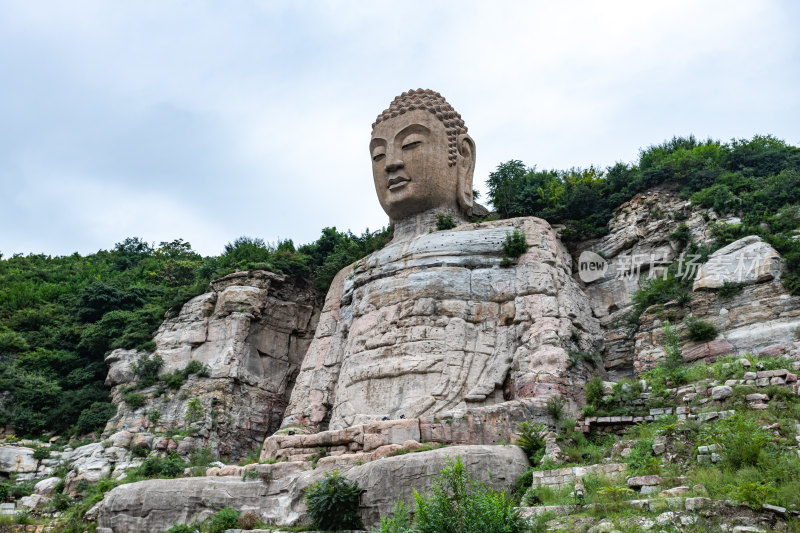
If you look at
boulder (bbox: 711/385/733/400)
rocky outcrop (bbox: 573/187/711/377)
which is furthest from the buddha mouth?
boulder (bbox: 711/385/733/400)

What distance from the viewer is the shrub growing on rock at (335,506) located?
488 inches

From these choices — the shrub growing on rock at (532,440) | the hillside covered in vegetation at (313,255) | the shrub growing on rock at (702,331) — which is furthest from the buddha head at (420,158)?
the shrub growing on rock at (532,440)

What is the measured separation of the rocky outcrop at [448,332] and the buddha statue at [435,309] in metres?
0.03

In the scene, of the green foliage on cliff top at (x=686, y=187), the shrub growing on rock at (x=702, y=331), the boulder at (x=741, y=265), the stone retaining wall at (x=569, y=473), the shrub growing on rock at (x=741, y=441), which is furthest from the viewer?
the green foliage on cliff top at (x=686, y=187)

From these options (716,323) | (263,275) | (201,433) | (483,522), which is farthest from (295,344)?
(483,522)

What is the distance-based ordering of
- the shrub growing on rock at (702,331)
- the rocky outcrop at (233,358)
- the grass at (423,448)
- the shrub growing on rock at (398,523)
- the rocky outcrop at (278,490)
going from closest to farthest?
the shrub growing on rock at (398,523) → the rocky outcrop at (278,490) → the grass at (423,448) → the shrub growing on rock at (702,331) → the rocky outcrop at (233,358)

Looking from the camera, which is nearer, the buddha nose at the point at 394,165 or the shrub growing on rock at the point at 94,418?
the buddha nose at the point at 394,165

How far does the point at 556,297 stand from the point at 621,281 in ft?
9.44

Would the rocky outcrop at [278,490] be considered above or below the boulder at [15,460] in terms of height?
below

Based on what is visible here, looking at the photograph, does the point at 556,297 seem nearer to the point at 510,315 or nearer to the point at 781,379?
the point at 510,315

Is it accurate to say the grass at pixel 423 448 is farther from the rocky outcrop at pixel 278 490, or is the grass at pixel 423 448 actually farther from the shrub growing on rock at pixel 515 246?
the shrub growing on rock at pixel 515 246

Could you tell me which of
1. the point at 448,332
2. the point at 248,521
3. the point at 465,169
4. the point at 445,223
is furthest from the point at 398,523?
the point at 465,169

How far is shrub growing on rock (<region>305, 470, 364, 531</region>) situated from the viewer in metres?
12.4

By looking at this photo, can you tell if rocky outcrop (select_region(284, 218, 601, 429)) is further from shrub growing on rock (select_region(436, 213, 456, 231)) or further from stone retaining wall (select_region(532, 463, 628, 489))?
stone retaining wall (select_region(532, 463, 628, 489))
